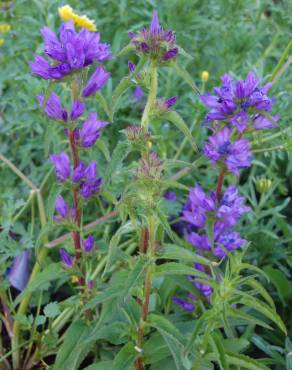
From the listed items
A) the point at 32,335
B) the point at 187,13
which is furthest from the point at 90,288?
the point at 187,13

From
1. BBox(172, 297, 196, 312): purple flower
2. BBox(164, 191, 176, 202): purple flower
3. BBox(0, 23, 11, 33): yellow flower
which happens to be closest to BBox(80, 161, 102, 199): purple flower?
BBox(172, 297, 196, 312): purple flower

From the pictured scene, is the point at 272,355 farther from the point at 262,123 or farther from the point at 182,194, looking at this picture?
the point at 182,194

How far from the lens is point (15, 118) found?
87.0 inches

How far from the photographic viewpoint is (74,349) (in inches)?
52.1

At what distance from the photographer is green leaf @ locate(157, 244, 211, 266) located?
1193mm

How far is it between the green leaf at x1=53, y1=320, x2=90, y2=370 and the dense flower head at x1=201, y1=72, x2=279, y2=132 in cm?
63

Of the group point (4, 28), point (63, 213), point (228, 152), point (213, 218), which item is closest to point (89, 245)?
point (63, 213)

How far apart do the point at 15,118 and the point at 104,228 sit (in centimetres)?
59

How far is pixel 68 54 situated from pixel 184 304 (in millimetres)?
831

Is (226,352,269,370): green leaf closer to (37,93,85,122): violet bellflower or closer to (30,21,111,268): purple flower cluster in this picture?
(30,21,111,268): purple flower cluster

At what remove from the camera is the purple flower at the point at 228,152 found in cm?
138

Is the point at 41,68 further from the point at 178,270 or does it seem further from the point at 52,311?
the point at 52,311

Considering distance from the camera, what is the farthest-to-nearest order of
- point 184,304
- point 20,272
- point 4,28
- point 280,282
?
point 4,28 < point 20,272 < point 280,282 < point 184,304

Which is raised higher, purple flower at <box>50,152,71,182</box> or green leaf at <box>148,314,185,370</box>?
purple flower at <box>50,152,71,182</box>
